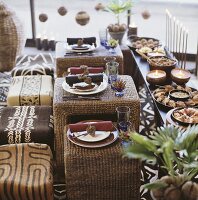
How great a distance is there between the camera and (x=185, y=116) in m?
2.34

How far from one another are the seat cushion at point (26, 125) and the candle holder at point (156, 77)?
2.39ft

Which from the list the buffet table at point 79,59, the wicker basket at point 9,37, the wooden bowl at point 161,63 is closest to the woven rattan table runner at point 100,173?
the wooden bowl at point 161,63

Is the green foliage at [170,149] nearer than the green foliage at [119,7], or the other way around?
the green foliage at [170,149]

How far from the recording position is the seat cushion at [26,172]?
2303mm

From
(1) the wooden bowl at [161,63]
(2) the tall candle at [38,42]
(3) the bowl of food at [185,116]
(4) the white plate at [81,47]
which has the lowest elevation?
(2) the tall candle at [38,42]

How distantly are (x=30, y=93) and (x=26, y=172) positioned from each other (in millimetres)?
993

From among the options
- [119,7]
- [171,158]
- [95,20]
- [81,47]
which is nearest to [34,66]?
[81,47]

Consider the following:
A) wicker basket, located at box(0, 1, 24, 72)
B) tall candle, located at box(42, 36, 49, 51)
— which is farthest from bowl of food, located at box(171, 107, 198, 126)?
tall candle, located at box(42, 36, 49, 51)

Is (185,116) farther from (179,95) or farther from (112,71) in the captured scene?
(112,71)

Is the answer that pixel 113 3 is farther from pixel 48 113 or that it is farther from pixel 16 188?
pixel 16 188

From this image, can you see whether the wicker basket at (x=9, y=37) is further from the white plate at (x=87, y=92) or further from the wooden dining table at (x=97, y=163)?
the wooden dining table at (x=97, y=163)

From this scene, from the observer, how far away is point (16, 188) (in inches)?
90.6

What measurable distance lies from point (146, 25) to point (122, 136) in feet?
13.0

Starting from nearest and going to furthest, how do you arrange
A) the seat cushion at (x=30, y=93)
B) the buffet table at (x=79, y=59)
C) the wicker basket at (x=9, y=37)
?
1. the seat cushion at (x=30, y=93)
2. the buffet table at (x=79, y=59)
3. the wicker basket at (x=9, y=37)
